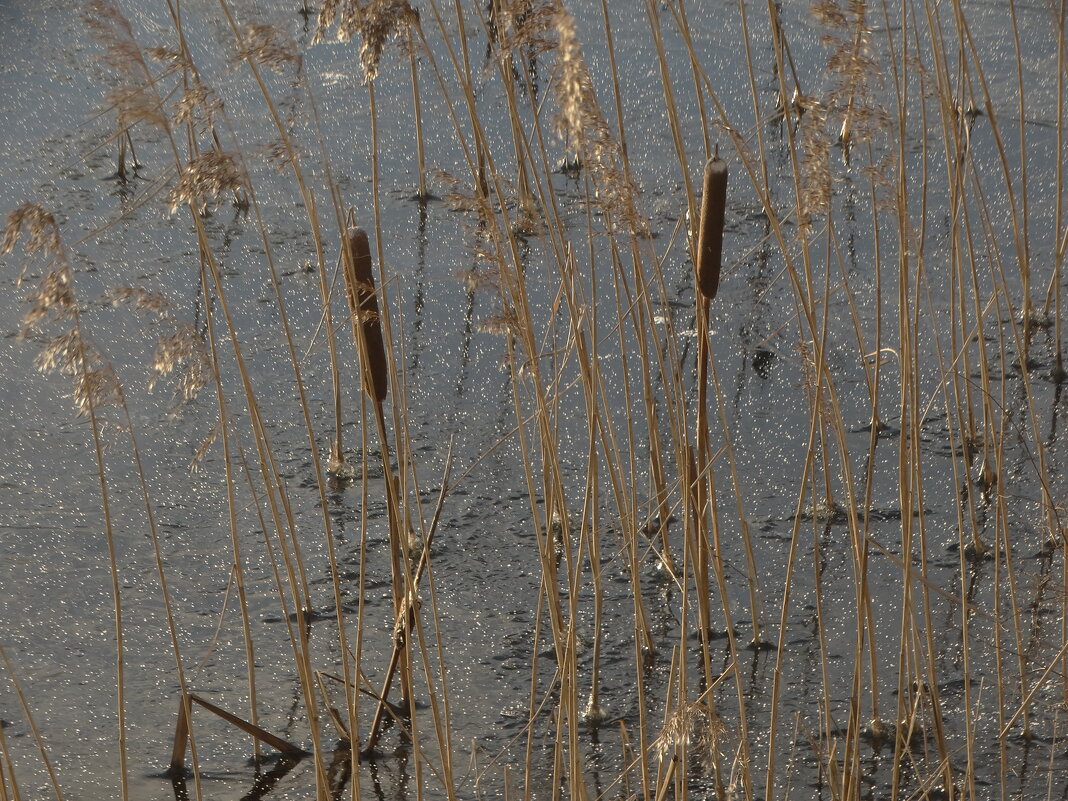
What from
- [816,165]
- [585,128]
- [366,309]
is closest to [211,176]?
[366,309]

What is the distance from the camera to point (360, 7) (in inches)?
56.2

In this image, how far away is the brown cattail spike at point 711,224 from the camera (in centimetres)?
135

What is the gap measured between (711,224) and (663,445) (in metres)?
1.33

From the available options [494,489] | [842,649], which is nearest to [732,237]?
[494,489]

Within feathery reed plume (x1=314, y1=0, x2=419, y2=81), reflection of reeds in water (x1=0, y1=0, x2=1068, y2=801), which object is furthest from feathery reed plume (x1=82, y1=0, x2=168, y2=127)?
feathery reed plume (x1=314, y1=0, x2=419, y2=81)

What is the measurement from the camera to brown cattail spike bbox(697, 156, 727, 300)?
135 centimetres

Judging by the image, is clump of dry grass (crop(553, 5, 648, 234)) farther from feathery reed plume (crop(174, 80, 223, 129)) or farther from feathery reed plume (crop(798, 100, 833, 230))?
feathery reed plume (crop(174, 80, 223, 129))

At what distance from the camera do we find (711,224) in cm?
140

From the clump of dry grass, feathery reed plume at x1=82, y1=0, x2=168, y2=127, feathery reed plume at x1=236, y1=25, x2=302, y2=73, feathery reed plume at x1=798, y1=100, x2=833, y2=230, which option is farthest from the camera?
feathery reed plume at x1=798, y1=100, x2=833, y2=230

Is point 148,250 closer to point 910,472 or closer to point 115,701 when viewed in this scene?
point 115,701

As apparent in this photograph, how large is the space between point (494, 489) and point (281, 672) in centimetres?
68

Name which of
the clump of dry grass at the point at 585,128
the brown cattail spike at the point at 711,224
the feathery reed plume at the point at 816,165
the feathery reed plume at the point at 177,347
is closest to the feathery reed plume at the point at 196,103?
the feathery reed plume at the point at 177,347

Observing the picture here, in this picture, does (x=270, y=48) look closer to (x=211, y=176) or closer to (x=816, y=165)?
(x=211, y=176)

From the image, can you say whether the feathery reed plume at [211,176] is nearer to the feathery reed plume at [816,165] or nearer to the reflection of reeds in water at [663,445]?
the reflection of reeds in water at [663,445]
